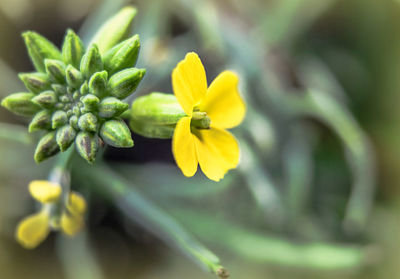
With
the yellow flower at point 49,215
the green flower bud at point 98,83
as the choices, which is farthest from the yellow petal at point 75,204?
the green flower bud at point 98,83

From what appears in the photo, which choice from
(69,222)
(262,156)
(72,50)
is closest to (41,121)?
(72,50)

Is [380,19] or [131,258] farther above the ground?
[380,19]

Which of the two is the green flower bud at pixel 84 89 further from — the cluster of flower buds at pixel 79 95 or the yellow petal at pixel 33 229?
the yellow petal at pixel 33 229

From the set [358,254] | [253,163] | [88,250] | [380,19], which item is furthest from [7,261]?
[380,19]

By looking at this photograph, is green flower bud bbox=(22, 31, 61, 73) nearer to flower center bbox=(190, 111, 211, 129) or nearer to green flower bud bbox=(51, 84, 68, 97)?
green flower bud bbox=(51, 84, 68, 97)

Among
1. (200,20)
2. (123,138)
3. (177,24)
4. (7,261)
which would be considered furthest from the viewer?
(177,24)

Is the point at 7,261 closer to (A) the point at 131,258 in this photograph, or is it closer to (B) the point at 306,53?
(A) the point at 131,258

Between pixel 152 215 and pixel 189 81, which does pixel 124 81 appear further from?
pixel 152 215
